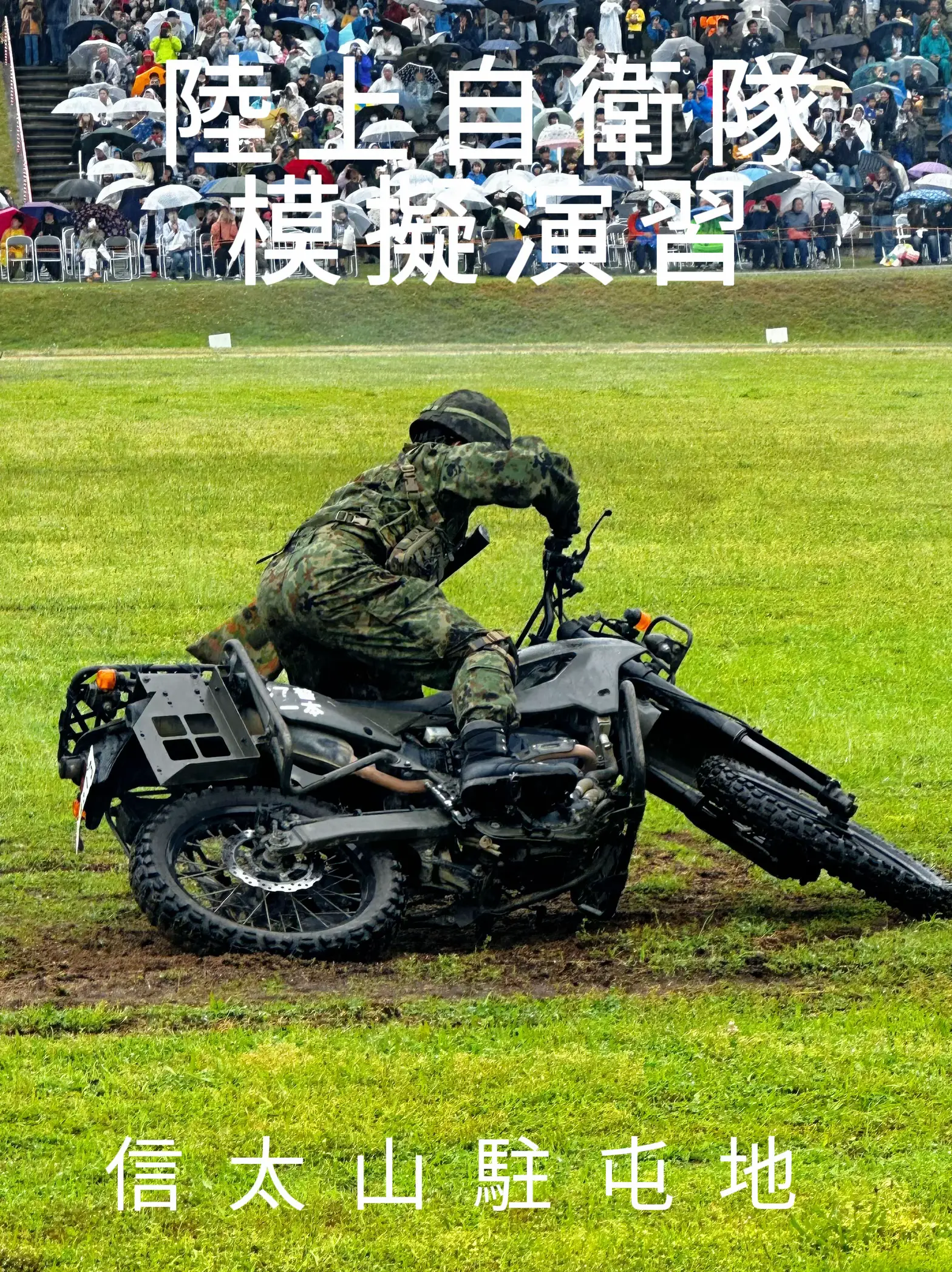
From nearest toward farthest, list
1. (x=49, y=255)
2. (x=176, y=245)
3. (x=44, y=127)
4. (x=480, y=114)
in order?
(x=176, y=245), (x=49, y=255), (x=480, y=114), (x=44, y=127)

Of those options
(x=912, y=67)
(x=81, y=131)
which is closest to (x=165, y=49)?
(x=81, y=131)

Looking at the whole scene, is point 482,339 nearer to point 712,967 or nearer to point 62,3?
point 62,3

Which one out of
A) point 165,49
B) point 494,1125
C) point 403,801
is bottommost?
point 494,1125

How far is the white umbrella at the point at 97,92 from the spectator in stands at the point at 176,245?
188 inches

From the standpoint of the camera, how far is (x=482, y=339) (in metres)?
36.5

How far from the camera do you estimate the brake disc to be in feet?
24.7

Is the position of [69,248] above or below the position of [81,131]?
below

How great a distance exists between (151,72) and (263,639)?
35887mm

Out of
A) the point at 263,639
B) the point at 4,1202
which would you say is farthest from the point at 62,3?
the point at 4,1202

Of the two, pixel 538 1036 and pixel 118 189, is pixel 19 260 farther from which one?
pixel 538 1036

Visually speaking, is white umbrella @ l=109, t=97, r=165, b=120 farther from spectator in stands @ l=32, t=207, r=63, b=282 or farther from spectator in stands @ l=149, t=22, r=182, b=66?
spectator in stands @ l=32, t=207, r=63, b=282

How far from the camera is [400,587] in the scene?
8086 millimetres

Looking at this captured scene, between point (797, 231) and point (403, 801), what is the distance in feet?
112

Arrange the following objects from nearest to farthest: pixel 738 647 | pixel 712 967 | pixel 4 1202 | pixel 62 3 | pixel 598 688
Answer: pixel 4 1202 < pixel 712 967 < pixel 598 688 < pixel 738 647 < pixel 62 3
